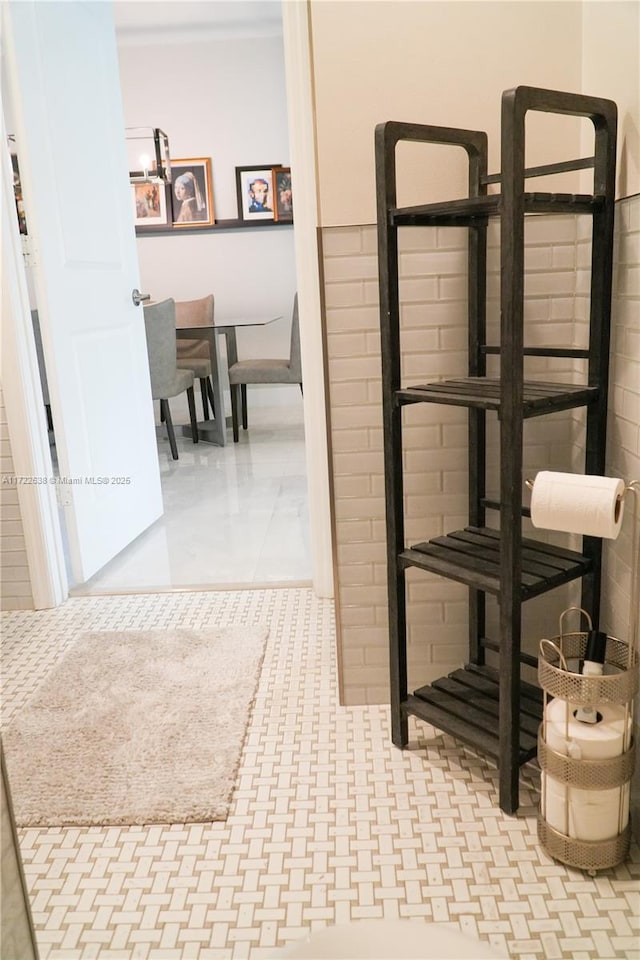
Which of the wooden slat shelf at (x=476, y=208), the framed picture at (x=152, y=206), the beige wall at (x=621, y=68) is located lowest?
the wooden slat shelf at (x=476, y=208)

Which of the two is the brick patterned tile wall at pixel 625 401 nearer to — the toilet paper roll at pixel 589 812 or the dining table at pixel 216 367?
the toilet paper roll at pixel 589 812

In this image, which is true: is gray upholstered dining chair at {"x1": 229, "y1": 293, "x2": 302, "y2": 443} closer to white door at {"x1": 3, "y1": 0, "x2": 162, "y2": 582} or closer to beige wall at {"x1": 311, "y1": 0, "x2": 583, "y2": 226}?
white door at {"x1": 3, "y1": 0, "x2": 162, "y2": 582}

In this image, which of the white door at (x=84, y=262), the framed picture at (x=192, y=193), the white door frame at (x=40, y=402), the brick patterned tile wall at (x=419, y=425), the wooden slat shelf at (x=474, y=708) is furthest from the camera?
the framed picture at (x=192, y=193)

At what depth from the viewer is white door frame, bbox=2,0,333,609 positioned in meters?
2.39

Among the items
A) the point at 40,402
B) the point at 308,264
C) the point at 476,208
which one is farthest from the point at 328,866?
the point at 40,402

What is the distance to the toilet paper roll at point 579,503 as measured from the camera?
4.33 feet

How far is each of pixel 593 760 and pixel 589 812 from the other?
10cm

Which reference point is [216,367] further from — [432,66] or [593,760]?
[593,760]

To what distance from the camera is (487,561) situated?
1613 mm

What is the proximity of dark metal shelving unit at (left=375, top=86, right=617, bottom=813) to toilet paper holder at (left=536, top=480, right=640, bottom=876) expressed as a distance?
12cm

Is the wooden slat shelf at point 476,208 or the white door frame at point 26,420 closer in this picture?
the wooden slat shelf at point 476,208

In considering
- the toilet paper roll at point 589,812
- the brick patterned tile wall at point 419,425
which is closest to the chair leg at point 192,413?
the brick patterned tile wall at point 419,425

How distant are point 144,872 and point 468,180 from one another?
1.52 meters

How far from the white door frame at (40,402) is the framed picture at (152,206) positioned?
4210mm
